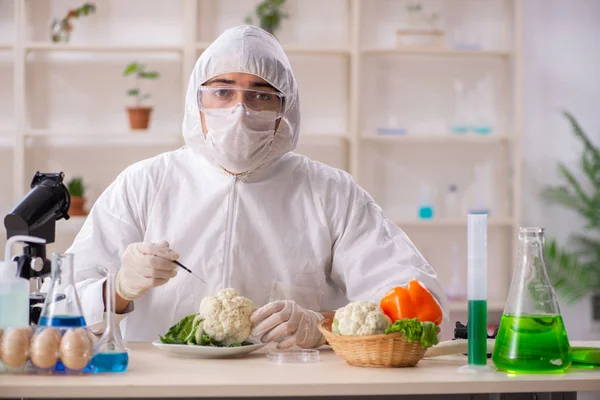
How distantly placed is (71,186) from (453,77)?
2.17m

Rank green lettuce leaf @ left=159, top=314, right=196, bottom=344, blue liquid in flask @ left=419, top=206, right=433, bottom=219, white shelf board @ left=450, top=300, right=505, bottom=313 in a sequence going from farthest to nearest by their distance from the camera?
blue liquid in flask @ left=419, top=206, right=433, bottom=219 → white shelf board @ left=450, top=300, right=505, bottom=313 → green lettuce leaf @ left=159, top=314, right=196, bottom=344

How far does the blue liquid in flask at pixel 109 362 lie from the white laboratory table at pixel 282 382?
0.08ft

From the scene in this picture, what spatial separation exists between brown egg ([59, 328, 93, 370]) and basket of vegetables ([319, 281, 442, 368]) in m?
0.46

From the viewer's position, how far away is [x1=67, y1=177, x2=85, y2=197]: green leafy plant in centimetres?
412

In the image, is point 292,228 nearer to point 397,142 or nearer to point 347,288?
point 347,288

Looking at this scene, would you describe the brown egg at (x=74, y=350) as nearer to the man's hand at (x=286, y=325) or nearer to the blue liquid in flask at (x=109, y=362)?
the blue liquid in flask at (x=109, y=362)

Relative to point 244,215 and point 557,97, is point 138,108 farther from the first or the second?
point 557,97

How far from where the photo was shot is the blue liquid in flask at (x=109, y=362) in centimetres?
140

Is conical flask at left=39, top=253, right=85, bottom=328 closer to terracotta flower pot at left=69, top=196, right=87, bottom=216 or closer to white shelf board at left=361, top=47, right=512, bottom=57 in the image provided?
terracotta flower pot at left=69, top=196, right=87, bottom=216

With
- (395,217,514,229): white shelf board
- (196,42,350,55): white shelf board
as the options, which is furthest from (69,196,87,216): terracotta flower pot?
(395,217,514,229): white shelf board

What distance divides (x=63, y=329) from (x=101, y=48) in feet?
9.76

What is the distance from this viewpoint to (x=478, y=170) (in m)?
4.52

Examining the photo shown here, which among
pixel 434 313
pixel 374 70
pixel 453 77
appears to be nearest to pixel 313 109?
pixel 374 70

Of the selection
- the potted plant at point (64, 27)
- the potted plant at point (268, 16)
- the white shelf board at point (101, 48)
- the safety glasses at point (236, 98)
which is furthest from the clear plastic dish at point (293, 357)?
the potted plant at point (64, 27)
